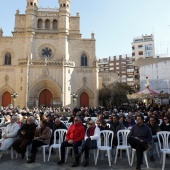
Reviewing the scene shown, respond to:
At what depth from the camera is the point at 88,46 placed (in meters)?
34.9

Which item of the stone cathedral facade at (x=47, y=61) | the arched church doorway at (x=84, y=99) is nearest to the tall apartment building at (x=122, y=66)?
the stone cathedral facade at (x=47, y=61)

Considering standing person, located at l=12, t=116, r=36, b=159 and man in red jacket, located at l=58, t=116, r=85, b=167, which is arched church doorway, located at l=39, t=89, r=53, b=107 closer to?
standing person, located at l=12, t=116, r=36, b=159

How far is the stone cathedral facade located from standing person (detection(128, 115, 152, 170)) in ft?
81.6

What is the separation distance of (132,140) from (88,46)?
29697mm

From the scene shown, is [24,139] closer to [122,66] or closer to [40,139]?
[40,139]

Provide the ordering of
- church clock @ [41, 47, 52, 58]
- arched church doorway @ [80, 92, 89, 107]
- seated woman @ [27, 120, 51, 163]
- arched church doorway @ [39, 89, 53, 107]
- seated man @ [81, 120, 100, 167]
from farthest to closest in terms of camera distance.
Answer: church clock @ [41, 47, 52, 58] → arched church doorway @ [80, 92, 89, 107] → arched church doorway @ [39, 89, 53, 107] → seated woman @ [27, 120, 51, 163] → seated man @ [81, 120, 100, 167]

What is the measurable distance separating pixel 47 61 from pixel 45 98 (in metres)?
5.62

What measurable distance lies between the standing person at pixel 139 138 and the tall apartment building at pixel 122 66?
6993 centimetres

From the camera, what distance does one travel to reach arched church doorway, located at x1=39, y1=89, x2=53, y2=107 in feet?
107

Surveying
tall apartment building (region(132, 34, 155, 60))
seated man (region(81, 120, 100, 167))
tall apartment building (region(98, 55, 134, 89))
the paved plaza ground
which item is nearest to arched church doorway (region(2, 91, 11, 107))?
the paved plaza ground

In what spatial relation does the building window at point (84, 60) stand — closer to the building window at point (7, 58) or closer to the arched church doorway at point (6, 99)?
the building window at point (7, 58)

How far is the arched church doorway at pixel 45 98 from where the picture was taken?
32.7 m

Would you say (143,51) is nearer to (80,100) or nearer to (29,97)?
(80,100)

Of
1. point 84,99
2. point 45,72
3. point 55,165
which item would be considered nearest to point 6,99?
point 45,72
